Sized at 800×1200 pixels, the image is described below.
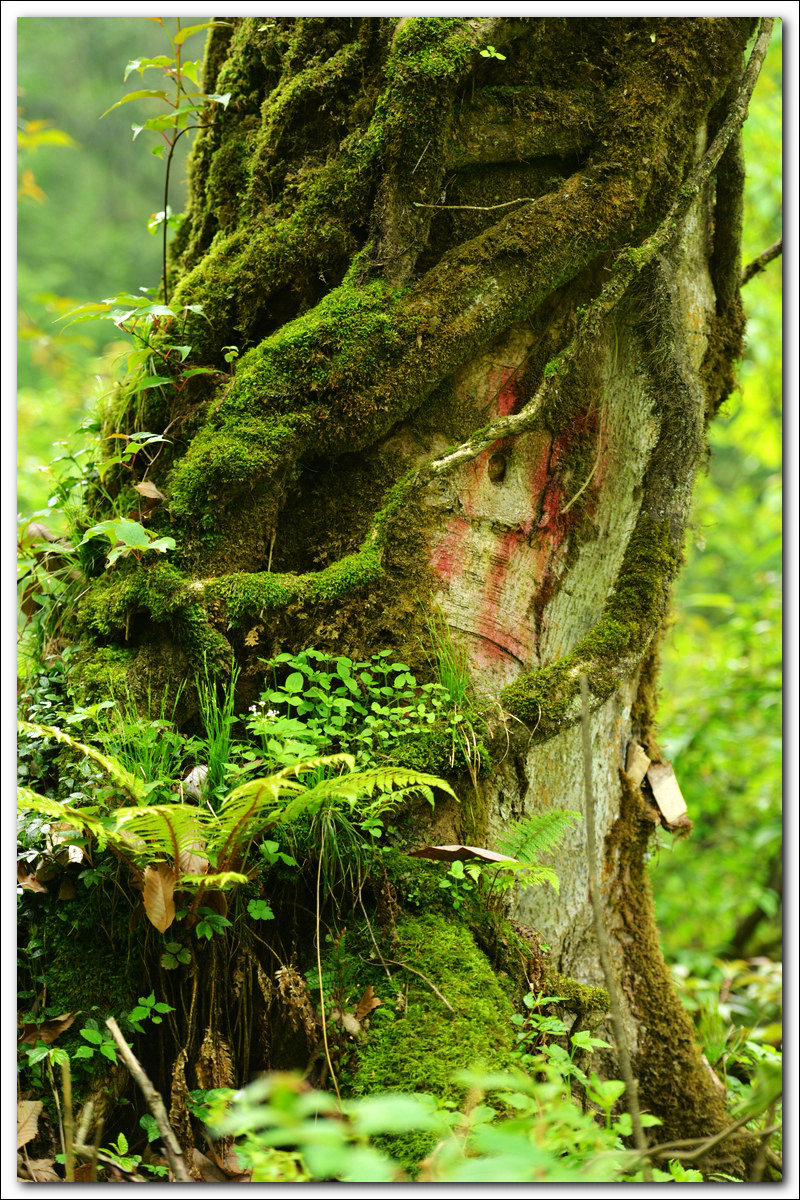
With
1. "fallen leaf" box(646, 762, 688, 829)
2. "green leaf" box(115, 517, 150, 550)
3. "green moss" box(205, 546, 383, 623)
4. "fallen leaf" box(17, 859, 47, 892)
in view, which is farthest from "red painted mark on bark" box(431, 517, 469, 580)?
"fallen leaf" box(17, 859, 47, 892)

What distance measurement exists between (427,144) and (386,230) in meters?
0.29

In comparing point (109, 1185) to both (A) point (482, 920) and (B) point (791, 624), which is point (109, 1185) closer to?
(A) point (482, 920)

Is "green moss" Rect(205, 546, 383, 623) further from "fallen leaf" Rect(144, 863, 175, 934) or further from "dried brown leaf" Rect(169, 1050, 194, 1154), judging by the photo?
"dried brown leaf" Rect(169, 1050, 194, 1154)

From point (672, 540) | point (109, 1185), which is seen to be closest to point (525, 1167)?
point (109, 1185)

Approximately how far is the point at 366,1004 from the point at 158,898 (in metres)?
0.61

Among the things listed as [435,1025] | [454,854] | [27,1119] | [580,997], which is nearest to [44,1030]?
Result: [27,1119]

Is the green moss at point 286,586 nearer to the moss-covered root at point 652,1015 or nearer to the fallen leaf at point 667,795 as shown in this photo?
the moss-covered root at point 652,1015

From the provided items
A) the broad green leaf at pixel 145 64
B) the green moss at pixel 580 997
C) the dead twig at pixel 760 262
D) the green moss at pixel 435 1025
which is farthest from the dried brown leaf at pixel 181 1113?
the dead twig at pixel 760 262

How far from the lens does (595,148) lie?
9.14ft

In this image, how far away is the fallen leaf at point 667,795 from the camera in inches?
120

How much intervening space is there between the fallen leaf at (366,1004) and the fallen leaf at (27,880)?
2.85 feet

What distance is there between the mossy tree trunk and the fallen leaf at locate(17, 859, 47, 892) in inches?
24.4

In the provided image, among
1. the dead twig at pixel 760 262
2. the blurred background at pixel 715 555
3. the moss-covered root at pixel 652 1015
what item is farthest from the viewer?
the blurred background at pixel 715 555

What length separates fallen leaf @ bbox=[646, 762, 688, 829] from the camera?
10.0 ft
